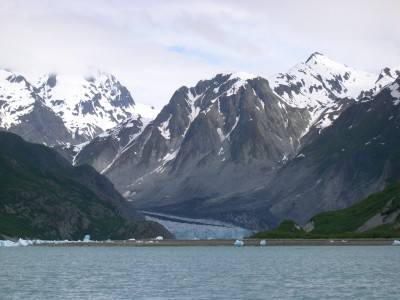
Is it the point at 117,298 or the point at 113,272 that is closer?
the point at 117,298

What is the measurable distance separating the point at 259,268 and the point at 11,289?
188 ft

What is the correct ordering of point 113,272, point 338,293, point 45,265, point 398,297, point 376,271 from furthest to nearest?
point 45,265 < point 113,272 < point 376,271 < point 338,293 < point 398,297

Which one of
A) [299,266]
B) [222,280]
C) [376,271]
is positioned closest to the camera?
[222,280]

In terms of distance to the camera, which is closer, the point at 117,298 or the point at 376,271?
the point at 117,298

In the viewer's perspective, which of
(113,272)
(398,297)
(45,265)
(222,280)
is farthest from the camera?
(45,265)

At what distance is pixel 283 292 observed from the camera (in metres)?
104

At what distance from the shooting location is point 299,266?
15550 cm

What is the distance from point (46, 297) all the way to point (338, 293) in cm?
3794

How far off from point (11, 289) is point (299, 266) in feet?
218

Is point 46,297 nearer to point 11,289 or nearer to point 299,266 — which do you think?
point 11,289

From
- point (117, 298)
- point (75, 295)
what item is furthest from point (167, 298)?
point (75, 295)

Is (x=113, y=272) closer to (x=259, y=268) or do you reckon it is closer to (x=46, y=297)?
(x=259, y=268)

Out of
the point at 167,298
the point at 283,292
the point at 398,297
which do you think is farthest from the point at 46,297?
the point at 398,297

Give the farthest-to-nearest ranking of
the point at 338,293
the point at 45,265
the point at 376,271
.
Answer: the point at 45,265
the point at 376,271
the point at 338,293
